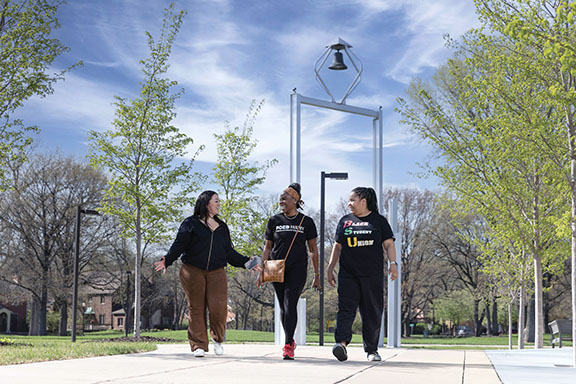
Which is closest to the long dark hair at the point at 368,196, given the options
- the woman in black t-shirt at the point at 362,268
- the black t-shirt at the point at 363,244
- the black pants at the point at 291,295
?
the woman in black t-shirt at the point at 362,268

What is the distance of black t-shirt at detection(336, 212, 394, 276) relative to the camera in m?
7.50

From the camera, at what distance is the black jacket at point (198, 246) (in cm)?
800

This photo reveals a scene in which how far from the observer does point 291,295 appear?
780cm

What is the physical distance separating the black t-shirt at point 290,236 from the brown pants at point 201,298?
799 mm

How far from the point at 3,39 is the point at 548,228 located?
12.6 meters

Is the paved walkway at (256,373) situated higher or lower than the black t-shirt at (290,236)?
lower

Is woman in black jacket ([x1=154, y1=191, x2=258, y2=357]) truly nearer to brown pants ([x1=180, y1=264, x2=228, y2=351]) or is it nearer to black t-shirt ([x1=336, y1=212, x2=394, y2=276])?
brown pants ([x1=180, y1=264, x2=228, y2=351])

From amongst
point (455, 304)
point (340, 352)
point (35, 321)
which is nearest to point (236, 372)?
point (340, 352)

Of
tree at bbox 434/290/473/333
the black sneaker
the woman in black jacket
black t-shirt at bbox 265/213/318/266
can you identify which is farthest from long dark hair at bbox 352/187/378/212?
tree at bbox 434/290/473/333

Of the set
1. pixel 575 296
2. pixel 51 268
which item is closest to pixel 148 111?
pixel 575 296

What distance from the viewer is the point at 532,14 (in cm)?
958

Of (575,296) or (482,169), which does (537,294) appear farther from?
(575,296)

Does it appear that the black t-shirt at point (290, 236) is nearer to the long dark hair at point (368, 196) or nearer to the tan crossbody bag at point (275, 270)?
the tan crossbody bag at point (275, 270)

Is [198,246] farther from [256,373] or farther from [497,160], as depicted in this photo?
[497,160]
